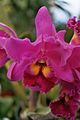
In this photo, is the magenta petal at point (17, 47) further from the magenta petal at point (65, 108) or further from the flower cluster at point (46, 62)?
the magenta petal at point (65, 108)

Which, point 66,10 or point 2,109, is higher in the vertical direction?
point 66,10

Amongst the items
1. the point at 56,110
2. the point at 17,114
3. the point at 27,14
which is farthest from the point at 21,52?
the point at 27,14

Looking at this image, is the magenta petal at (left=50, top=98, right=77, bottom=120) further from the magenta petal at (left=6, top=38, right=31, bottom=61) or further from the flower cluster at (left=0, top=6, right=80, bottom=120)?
the magenta petal at (left=6, top=38, right=31, bottom=61)

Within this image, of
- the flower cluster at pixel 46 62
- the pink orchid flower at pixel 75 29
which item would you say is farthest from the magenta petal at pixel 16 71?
the pink orchid flower at pixel 75 29

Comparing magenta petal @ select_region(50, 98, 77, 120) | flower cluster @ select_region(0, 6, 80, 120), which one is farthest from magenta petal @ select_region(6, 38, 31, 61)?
Result: magenta petal @ select_region(50, 98, 77, 120)

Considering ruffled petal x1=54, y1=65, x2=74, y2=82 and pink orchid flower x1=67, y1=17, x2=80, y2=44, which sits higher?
pink orchid flower x1=67, y1=17, x2=80, y2=44

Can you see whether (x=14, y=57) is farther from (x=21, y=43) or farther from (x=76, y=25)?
(x=76, y=25)

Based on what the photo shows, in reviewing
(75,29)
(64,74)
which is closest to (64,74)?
(64,74)
